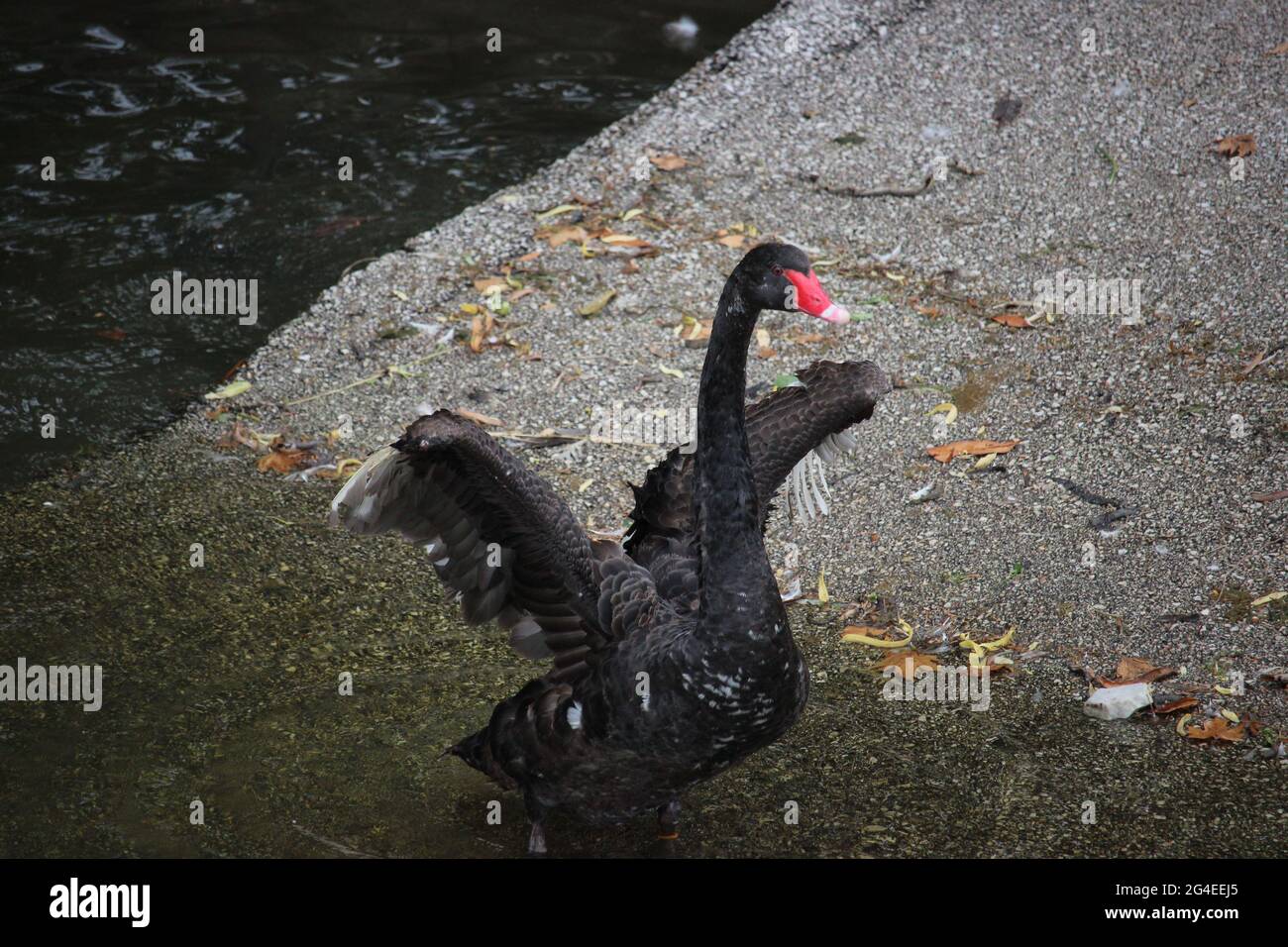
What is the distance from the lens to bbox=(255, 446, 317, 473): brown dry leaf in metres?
6.77

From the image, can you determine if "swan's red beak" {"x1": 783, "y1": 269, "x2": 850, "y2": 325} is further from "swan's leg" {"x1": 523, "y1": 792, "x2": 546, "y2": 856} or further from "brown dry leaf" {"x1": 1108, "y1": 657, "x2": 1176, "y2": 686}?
"brown dry leaf" {"x1": 1108, "y1": 657, "x2": 1176, "y2": 686}

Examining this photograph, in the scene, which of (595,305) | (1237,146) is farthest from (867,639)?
(1237,146)

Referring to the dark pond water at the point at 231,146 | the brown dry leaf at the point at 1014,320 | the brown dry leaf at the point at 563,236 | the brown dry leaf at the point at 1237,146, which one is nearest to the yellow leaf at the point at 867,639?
the brown dry leaf at the point at 1014,320

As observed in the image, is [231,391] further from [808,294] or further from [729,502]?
[808,294]

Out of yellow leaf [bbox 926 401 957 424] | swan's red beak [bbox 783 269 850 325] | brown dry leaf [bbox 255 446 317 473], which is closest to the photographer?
swan's red beak [bbox 783 269 850 325]

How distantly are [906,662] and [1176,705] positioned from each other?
1.03 meters

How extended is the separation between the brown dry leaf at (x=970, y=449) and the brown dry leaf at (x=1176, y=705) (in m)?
1.75

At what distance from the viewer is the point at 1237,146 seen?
26.4 feet

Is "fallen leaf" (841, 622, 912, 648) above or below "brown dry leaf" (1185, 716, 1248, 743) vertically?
above

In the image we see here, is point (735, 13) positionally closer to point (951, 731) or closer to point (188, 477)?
point (188, 477)

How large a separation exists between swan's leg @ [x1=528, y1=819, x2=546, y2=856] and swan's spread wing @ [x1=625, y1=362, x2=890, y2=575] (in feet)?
3.30

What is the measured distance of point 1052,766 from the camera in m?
4.81

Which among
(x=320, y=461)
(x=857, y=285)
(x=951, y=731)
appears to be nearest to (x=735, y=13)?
(x=857, y=285)

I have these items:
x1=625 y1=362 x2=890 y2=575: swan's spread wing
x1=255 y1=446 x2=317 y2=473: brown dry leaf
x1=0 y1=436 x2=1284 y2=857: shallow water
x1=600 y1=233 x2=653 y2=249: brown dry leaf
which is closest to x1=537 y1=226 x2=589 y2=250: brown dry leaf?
x1=600 y1=233 x2=653 y2=249: brown dry leaf
